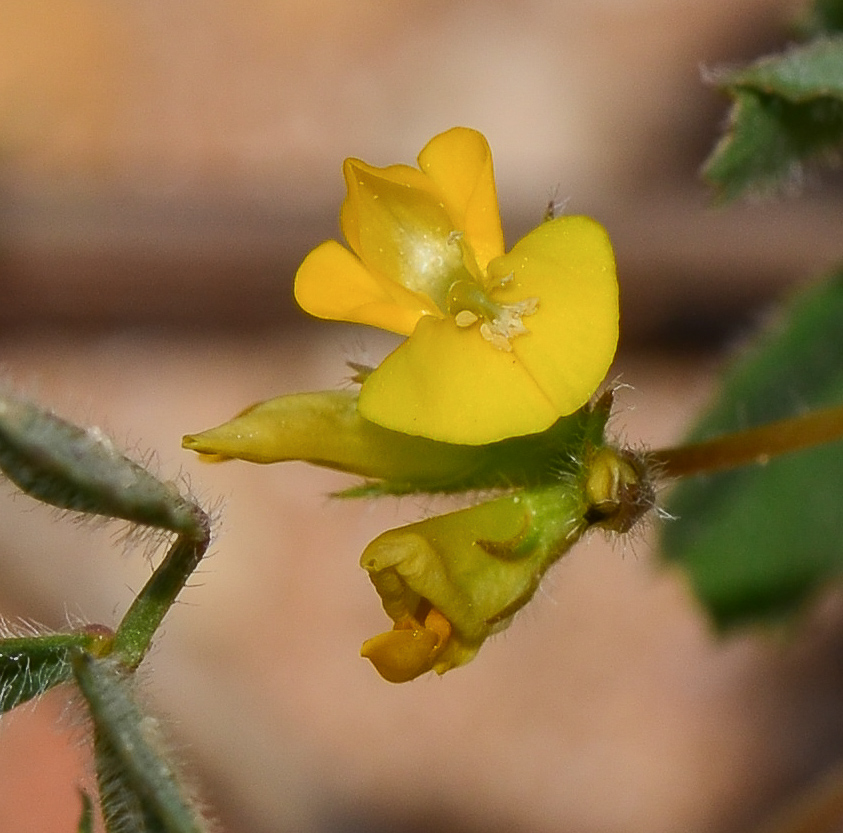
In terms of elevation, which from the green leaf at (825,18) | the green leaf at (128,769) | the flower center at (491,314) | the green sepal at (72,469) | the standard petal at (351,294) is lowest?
the green leaf at (128,769)

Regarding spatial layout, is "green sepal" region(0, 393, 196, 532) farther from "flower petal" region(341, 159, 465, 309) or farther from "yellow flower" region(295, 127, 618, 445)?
"flower petal" region(341, 159, 465, 309)

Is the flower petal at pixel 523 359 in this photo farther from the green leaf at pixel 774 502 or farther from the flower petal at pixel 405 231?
the green leaf at pixel 774 502

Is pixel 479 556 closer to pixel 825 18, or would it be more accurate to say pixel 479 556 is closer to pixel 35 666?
pixel 35 666

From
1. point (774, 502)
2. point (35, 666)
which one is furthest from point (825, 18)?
point (35, 666)

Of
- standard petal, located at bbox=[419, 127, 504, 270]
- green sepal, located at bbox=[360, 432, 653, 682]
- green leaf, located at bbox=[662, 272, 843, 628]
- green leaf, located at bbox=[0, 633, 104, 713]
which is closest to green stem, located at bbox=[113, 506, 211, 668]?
A: green leaf, located at bbox=[0, 633, 104, 713]

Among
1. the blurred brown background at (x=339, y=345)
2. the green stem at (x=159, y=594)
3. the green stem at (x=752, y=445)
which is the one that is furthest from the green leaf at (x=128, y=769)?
the blurred brown background at (x=339, y=345)

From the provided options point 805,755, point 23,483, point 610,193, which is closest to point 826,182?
point 610,193
